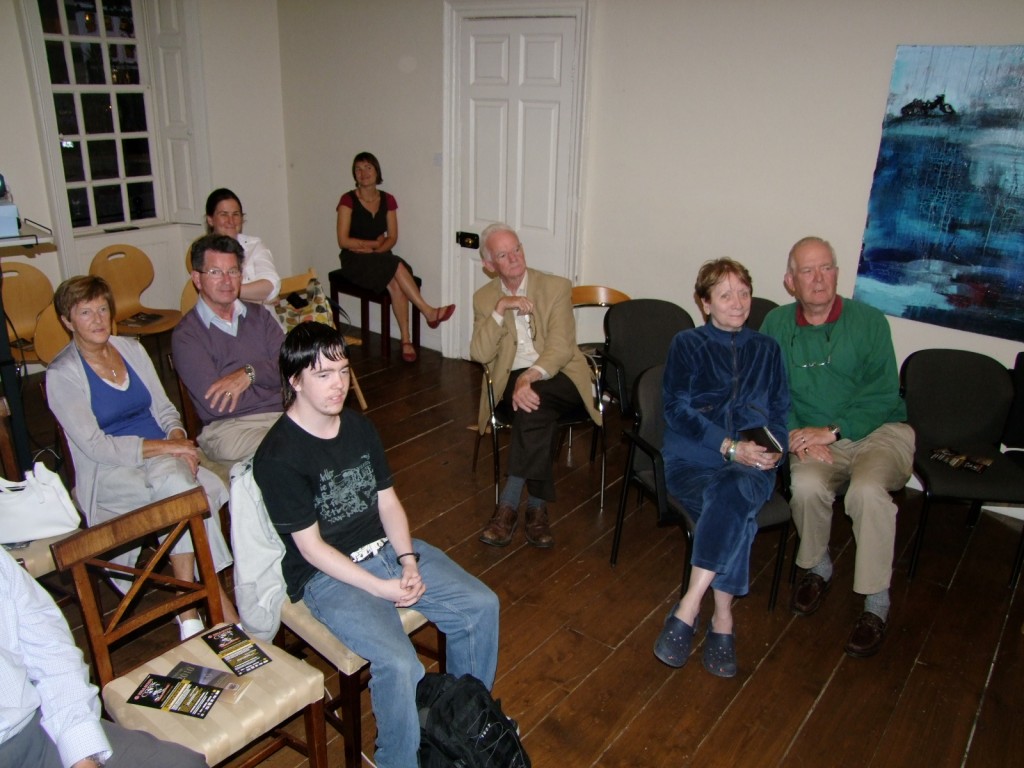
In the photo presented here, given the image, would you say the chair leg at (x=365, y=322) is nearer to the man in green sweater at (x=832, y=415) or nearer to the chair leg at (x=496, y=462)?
the chair leg at (x=496, y=462)

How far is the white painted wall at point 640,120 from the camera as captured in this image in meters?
3.96

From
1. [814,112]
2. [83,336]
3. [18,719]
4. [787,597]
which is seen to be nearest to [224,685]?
[18,719]

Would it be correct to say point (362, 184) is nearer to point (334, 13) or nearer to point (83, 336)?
point (334, 13)

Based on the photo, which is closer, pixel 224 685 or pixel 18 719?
pixel 18 719

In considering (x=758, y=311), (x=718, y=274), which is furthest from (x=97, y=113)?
(x=718, y=274)

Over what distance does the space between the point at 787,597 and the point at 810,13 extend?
9.03ft

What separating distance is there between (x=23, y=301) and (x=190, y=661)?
3452 millimetres

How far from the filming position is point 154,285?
6199mm

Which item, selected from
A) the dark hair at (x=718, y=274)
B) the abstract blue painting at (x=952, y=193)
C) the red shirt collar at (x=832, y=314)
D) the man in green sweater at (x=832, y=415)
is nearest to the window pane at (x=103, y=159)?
the dark hair at (x=718, y=274)

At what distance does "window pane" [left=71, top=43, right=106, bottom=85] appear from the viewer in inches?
219

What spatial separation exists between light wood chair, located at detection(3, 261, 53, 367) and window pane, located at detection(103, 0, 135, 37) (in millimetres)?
2043

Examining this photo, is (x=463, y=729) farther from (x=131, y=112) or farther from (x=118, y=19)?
(x=118, y=19)

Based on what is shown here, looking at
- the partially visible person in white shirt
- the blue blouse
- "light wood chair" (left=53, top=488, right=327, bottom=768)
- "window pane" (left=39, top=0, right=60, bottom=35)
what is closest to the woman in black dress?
"window pane" (left=39, top=0, right=60, bottom=35)

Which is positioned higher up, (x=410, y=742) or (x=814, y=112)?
(x=814, y=112)
